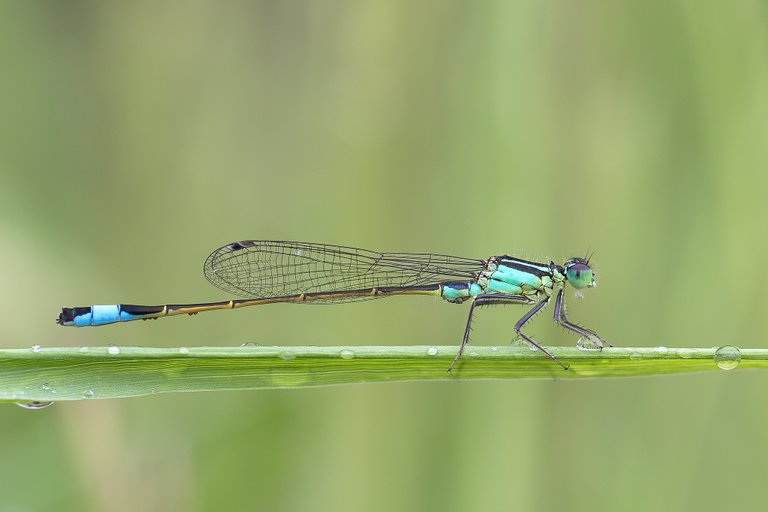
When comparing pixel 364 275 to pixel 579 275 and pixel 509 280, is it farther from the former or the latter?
pixel 579 275

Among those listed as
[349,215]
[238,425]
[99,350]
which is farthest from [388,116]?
[99,350]

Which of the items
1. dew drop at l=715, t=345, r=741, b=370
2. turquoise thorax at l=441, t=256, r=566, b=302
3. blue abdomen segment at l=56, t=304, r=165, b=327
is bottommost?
blue abdomen segment at l=56, t=304, r=165, b=327

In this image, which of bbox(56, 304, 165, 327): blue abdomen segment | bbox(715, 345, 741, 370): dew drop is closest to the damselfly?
bbox(56, 304, 165, 327): blue abdomen segment

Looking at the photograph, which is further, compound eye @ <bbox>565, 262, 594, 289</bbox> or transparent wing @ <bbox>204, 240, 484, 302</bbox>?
transparent wing @ <bbox>204, 240, 484, 302</bbox>

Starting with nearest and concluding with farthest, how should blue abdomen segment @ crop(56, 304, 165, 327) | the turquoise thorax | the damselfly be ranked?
blue abdomen segment @ crop(56, 304, 165, 327), the damselfly, the turquoise thorax

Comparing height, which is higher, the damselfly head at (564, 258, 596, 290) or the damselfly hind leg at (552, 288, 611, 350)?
the damselfly head at (564, 258, 596, 290)

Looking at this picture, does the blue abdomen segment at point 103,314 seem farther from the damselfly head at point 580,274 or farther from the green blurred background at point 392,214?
the damselfly head at point 580,274

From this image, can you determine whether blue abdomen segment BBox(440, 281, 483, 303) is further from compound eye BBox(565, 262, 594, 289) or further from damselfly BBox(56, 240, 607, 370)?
compound eye BBox(565, 262, 594, 289)

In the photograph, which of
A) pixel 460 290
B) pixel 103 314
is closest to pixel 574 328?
pixel 460 290
